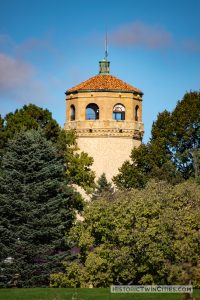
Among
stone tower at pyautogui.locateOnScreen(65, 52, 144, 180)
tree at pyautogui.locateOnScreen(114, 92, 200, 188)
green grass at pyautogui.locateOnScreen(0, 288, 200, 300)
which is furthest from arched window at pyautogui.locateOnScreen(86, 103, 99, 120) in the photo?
green grass at pyautogui.locateOnScreen(0, 288, 200, 300)

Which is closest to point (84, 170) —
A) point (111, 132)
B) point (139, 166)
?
point (139, 166)

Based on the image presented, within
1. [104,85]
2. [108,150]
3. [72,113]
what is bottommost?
[108,150]

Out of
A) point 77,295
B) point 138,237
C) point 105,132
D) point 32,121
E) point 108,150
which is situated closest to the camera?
point 77,295

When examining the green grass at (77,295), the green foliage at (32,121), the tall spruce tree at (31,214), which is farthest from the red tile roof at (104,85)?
the green grass at (77,295)

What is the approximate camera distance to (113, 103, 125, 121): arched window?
280 feet

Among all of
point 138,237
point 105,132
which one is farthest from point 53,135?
point 138,237

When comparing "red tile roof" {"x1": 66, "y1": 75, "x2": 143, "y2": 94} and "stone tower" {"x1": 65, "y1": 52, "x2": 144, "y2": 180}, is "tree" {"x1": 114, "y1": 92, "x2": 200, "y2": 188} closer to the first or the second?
"stone tower" {"x1": 65, "y1": 52, "x2": 144, "y2": 180}

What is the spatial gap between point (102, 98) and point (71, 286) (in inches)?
1240

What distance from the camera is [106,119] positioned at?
8462 centimetres

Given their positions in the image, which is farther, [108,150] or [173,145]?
[108,150]

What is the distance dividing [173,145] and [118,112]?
334 inches

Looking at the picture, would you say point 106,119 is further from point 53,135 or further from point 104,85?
point 53,135

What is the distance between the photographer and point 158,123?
78.6m

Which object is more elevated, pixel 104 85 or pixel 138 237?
pixel 104 85
